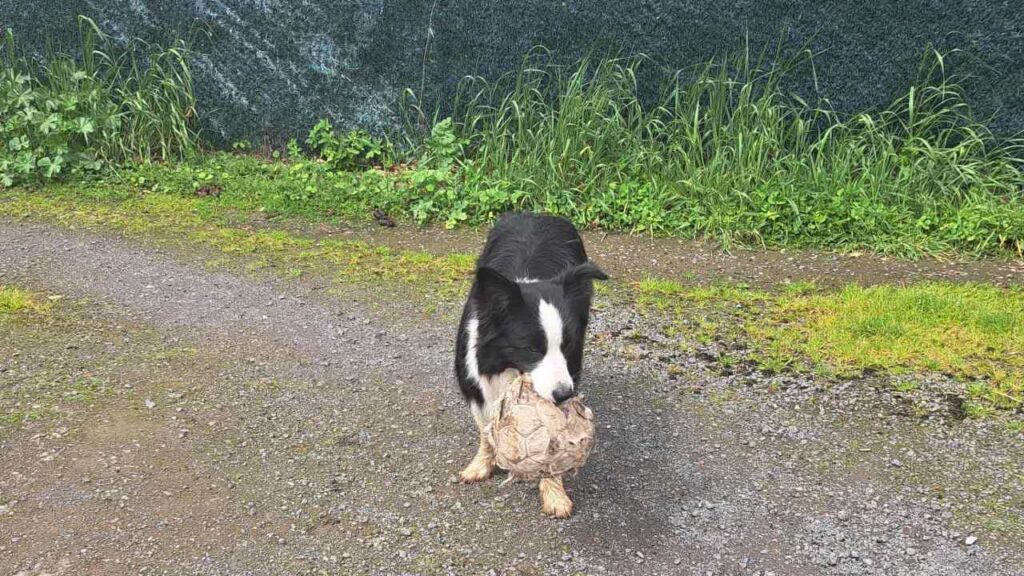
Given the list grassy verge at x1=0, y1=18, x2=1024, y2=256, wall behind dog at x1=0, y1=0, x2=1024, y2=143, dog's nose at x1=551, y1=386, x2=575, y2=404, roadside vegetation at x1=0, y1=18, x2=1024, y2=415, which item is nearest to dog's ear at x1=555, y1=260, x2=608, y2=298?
dog's nose at x1=551, y1=386, x2=575, y2=404

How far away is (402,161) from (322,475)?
15.4ft

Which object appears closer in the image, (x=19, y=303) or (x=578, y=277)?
(x=578, y=277)

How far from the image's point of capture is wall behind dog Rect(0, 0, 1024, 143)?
6.79 metres

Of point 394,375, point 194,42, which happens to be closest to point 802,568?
point 394,375

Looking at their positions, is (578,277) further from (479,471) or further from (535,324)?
(479,471)

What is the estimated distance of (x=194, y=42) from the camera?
8000 millimetres

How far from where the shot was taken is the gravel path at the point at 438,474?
3164mm

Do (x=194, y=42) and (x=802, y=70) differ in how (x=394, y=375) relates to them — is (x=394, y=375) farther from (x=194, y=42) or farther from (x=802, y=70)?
(x=194, y=42)

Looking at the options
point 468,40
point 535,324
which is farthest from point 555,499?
point 468,40

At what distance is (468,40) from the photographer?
7.57m

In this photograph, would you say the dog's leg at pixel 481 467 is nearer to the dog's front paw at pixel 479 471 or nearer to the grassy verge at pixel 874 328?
the dog's front paw at pixel 479 471

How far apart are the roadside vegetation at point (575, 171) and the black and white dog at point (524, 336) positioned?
6.12 feet

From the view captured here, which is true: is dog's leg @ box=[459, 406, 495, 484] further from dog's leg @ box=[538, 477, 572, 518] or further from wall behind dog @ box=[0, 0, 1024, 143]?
wall behind dog @ box=[0, 0, 1024, 143]

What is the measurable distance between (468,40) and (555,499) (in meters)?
5.16
